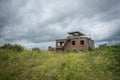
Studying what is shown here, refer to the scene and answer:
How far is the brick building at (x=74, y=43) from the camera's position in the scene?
31070 mm

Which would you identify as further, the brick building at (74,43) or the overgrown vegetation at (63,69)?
the brick building at (74,43)

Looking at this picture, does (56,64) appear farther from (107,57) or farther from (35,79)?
(107,57)

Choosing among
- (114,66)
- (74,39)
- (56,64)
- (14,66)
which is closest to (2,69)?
(14,66)

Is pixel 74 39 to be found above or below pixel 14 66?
above

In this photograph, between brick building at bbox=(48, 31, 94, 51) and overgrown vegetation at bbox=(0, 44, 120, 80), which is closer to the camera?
overgrown vegetation at bbox=(0, 44, 120, 80)

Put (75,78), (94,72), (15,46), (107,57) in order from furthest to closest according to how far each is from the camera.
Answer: (15,46) < (107,57) < (94,72) < (75,78)

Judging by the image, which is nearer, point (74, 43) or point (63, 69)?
point (63, 69)

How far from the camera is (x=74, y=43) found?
32281 mm

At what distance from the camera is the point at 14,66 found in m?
7.76

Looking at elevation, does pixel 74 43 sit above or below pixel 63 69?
above

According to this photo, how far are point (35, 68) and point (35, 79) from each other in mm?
1103

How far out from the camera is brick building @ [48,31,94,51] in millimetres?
31070

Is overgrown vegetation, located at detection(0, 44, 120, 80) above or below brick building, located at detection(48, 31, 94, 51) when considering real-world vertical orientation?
below

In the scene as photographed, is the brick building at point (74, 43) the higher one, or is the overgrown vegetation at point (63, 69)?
the brick building at point (74, 43)
